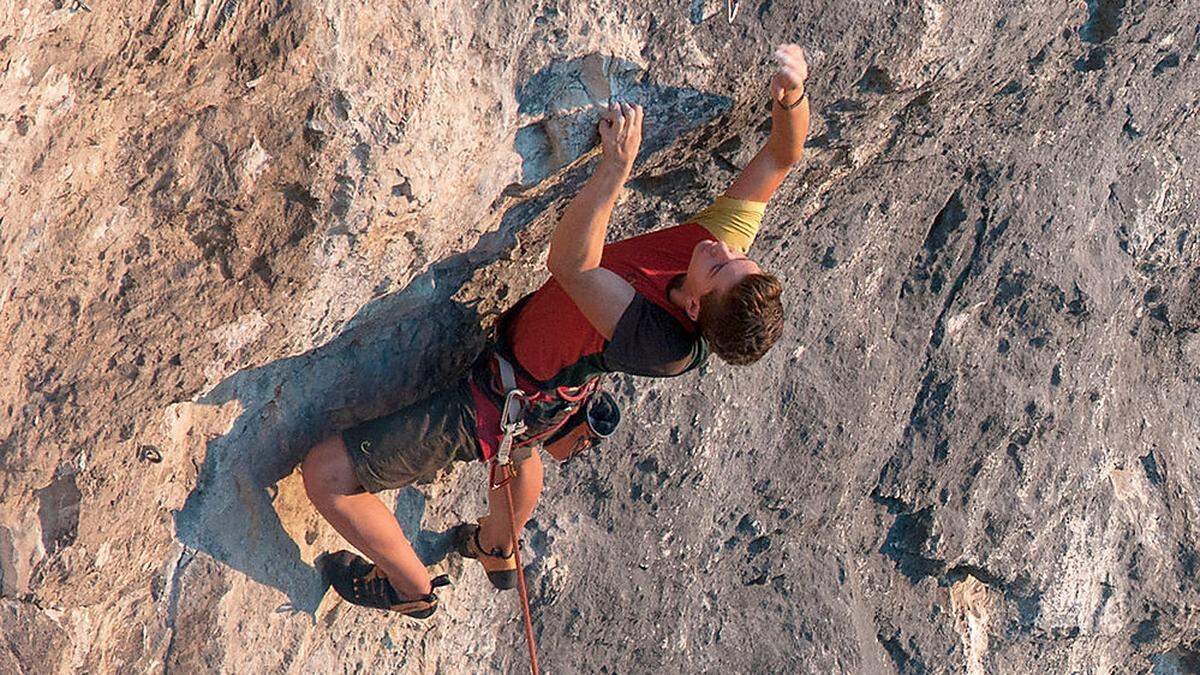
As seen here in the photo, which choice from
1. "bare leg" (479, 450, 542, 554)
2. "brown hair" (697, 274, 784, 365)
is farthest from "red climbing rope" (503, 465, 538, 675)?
"brown hair" (697, 274, 784, 365)

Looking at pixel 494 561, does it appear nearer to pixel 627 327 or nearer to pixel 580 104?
pixel 627 327

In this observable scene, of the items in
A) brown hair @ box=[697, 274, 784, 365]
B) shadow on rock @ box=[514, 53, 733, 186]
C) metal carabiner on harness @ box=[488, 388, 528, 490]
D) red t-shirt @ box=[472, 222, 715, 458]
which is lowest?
metal carabiner on harness @ box=[488, 388, 528, 490]

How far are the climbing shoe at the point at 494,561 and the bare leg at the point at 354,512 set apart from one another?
0.98ft

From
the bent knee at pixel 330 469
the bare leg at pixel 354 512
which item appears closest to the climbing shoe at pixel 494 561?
the bare leg at pixel 354 512

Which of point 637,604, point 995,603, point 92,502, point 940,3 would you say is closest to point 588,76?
point 940,3

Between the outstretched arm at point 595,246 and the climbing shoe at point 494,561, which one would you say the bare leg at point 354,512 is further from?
the outstretched arm at point 595,246

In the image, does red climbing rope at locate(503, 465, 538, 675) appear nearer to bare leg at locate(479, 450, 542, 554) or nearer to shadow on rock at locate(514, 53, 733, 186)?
bare leg at locate(479, 450, 542, 554)

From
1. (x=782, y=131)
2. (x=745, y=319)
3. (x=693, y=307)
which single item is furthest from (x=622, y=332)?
(x=782, y=131)

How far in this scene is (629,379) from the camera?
12.3ft

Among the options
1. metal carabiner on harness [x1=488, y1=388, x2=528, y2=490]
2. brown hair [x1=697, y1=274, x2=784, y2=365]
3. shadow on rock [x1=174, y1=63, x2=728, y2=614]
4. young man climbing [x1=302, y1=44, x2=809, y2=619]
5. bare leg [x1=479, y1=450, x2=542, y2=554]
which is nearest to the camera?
brown hair [x1=697, y1=274, x2=784, y2=365]

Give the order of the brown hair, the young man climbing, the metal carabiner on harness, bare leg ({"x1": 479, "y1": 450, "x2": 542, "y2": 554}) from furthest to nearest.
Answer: bare leg ({"x1": 479, "y1": 450, "x2": 542, "y2": 554})
the metal carabiner on harness
the young man climbing
the brown hair

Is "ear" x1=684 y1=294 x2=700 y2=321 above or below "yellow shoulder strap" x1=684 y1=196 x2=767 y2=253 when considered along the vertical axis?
above

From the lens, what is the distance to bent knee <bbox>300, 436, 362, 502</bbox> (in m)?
2.98

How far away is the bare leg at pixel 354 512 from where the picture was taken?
299cm
